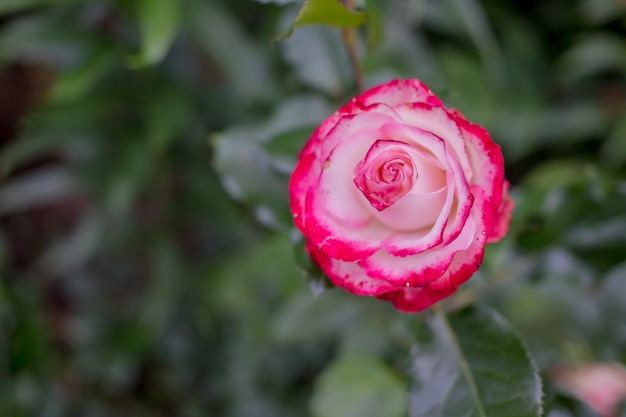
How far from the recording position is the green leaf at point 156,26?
0.74 metres

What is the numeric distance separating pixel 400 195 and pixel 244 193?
8.3 inches

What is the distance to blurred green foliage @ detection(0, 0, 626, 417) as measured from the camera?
0.65 meters

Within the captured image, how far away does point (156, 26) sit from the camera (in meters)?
0.76

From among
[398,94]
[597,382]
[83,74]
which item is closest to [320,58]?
[398,94]

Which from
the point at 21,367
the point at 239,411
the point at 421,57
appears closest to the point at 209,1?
the point at 421,57

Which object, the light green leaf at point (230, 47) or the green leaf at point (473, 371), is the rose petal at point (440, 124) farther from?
the light green leaf at point (230, 47)

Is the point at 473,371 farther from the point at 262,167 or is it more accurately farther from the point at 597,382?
the point at 597,382

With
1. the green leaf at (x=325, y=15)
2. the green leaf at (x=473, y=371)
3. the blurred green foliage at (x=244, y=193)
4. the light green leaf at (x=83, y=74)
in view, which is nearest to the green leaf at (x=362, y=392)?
the blurred green foliage at (x=244, y=193)

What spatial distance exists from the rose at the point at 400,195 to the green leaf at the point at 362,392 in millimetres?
287

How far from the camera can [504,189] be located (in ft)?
1.36

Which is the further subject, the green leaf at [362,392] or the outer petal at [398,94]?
the green leaf at [362,392]

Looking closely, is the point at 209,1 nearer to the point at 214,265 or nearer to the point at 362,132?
the point at 214,265

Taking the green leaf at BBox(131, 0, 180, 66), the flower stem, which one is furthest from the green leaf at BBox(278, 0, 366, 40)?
the green leaf at BBox(131, 0, 180, 66)

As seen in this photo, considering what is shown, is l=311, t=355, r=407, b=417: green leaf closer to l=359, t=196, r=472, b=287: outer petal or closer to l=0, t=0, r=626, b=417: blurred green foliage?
l=0, t=0, r=626, b=417: blurred green foliage
